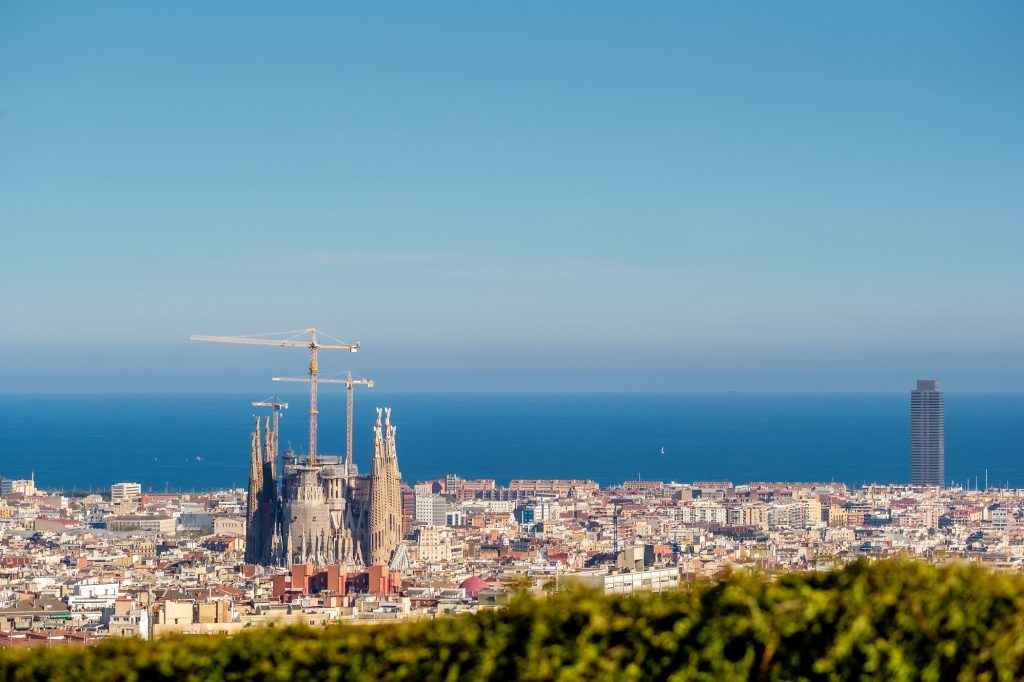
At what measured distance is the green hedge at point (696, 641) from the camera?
11.0ft

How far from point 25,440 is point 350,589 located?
7008 centimetres

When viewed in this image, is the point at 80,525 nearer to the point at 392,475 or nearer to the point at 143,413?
the point at 392,475

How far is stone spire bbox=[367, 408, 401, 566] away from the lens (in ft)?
82.3

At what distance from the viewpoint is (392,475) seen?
25594mm

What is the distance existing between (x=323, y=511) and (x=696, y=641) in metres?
21.6

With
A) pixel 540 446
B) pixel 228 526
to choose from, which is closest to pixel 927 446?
pixel 540 446

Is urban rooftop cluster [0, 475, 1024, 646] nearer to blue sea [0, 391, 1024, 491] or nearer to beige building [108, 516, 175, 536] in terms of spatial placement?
beige building [108, 516, 175, 536]

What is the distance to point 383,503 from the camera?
25.3 m

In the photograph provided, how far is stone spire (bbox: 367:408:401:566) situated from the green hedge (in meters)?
21.5

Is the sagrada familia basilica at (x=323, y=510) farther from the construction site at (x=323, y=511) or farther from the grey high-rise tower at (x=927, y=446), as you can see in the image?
the grey high-rise tower at (x=927, y=446)

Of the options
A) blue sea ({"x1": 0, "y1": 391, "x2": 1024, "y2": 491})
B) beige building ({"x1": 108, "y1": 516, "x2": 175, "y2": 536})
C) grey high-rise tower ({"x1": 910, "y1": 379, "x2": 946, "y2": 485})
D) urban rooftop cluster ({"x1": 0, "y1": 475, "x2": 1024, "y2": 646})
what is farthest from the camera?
blue sea ({"x1": 0, "y1": 391, "x2": 1024, "y2": 491})

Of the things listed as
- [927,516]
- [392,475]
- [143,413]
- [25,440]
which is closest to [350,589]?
[392,475]

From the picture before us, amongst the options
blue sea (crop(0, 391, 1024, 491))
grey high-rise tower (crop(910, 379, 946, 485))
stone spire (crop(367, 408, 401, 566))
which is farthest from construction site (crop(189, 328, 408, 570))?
grey high-rise tower (crop(910, 379, 946, 485))

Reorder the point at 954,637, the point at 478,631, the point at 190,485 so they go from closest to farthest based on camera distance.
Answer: the point at 954,637, the point at 478,631, the point at 190,485
